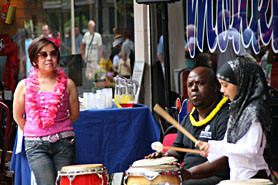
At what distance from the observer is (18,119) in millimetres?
5078

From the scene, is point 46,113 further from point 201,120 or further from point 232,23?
point 232,23

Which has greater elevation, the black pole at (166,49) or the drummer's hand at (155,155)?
the black pole at (166,49)

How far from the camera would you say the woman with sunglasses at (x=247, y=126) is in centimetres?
354

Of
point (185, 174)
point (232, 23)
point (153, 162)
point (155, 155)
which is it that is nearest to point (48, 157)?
point (155, 155)

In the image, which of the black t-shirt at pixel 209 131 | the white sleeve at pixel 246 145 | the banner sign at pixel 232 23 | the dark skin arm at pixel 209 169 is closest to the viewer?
the white sleeve at pixel 246 145

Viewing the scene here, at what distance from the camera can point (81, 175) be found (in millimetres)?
4359

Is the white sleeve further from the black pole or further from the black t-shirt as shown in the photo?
the black pole

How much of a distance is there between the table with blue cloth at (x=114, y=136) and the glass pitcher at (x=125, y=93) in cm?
13

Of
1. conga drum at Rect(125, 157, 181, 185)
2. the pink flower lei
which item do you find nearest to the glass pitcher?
the pink flower lei

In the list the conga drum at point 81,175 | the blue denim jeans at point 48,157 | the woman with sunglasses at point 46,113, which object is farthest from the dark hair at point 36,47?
the conga drum at point 81,175

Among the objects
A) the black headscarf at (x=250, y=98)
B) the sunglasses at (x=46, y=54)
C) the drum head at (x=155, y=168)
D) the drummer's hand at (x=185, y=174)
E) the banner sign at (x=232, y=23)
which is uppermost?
the banner sign at (x=232, y=23)

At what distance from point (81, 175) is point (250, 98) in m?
1.41

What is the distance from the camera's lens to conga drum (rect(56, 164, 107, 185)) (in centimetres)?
434

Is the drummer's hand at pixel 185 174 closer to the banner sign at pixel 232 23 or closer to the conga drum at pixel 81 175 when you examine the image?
the conga drum at pixel 81 175
